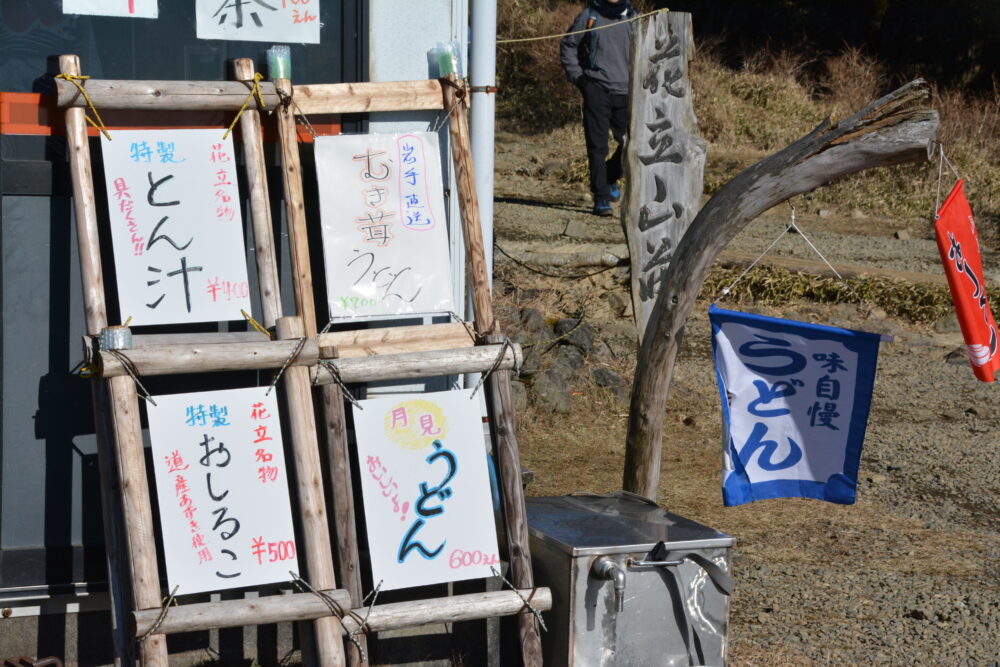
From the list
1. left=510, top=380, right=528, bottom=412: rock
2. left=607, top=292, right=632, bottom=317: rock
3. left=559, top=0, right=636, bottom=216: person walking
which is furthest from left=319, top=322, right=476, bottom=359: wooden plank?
left=559, top=0, right=636, bottom=216: person walking

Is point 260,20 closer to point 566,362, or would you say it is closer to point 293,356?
point 293,356

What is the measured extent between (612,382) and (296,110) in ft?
16.6

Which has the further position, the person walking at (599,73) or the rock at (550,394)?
the person walking at (599,73)

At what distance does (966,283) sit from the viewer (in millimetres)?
4258

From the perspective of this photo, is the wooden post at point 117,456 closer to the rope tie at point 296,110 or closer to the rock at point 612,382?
the rope tie at point 296,110

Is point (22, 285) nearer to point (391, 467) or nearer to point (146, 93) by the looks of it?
point (146, 93)

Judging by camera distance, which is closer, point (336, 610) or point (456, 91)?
point (336, 610)

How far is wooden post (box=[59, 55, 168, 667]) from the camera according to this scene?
341 cm

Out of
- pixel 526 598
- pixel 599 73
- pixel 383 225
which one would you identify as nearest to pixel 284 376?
pixel 383 225

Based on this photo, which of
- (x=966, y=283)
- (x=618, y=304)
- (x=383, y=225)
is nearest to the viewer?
(x=383, y=225)

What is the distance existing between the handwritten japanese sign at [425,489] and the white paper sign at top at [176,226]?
2.15 ft

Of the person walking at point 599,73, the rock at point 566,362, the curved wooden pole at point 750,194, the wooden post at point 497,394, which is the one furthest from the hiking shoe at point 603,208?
the wooden post at point 497,394

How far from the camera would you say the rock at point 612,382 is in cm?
848

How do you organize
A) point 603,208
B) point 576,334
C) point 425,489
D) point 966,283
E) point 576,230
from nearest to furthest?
point 425,489 → point 966,283 → point 576,334 → point 576,230 → point 603,208
